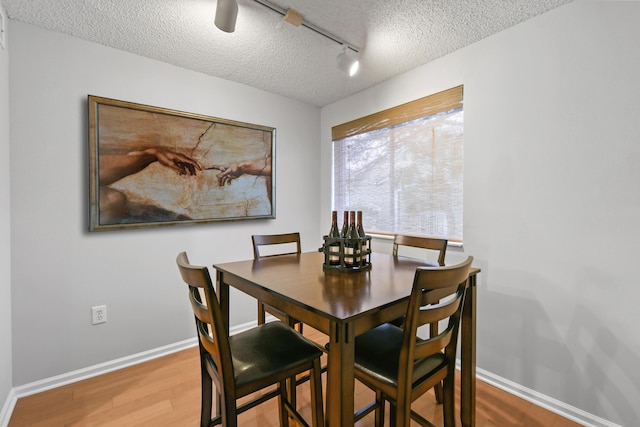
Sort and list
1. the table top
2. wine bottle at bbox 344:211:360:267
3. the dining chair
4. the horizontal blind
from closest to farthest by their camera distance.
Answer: the table top
wine bottle at bbox 344:211:360:267
the dining chair
the horizontal blind

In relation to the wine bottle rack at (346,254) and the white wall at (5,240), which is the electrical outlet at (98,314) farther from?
the wine bottle rack at (346,254)

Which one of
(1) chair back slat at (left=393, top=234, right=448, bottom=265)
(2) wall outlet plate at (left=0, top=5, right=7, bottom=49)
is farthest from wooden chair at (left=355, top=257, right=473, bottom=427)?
(2) wall outlet plate at (left=0, top=5, right=7, bottom=49)

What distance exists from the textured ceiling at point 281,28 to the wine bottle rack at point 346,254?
4.35ft

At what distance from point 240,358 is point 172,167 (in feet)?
5.61

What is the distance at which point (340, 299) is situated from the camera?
3.65 feet

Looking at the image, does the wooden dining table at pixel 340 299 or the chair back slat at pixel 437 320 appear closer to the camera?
the wooden dining table at pixel 340 299

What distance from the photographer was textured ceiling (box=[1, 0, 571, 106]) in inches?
67.2

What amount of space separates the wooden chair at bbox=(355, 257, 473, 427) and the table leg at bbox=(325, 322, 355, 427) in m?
0.21

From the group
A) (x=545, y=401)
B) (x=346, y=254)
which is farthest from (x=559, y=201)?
(x=346, y=254)

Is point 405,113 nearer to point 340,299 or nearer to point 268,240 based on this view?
point 268,240

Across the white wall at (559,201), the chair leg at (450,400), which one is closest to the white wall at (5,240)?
the chair leg at (450,400)

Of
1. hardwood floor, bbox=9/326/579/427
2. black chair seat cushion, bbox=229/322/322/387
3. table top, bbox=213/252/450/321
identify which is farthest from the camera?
hardwood floor, bbox=9/326/579/427

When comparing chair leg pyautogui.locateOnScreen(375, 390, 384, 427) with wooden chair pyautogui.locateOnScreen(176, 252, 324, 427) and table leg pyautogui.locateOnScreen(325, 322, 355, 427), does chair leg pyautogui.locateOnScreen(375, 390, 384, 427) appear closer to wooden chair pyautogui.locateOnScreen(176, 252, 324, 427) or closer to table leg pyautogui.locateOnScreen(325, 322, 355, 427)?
wooden chair pyautogui.locateOnScreen(176, 252, 324, 427)

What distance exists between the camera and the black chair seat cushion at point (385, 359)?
1.15m
